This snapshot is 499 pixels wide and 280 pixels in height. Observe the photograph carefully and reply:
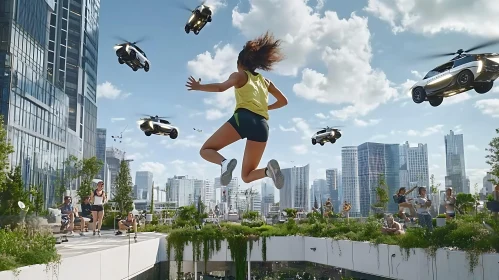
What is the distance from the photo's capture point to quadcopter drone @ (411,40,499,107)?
1255 centimetres

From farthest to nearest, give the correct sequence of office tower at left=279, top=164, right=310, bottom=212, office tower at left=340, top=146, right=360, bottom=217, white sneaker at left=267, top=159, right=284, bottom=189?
1. office tower at left=340, top=146, right=360, bottom=217
2. office tower at left=279, top=164, right=310, bottom=212
3. white sneaker at left=267, top=159, right=284, bottom=189

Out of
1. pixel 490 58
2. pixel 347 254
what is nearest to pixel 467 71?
pixel 490 58

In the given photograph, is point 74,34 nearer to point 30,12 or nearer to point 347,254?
point 30,12

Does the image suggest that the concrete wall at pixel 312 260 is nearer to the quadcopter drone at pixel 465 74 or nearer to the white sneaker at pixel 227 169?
the white sneaker at pixel 227 169

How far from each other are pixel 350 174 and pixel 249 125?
107m

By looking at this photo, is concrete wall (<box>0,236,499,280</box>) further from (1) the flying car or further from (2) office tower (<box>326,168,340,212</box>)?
(2) office tower (<box>326,168,340,212</box>)

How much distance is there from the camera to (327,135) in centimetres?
1524

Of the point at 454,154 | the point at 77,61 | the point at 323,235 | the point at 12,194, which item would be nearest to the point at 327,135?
the point at 323,235

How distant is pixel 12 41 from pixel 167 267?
34471 mm

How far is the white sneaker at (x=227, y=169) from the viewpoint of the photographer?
3.85 m

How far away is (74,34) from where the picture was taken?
254ft

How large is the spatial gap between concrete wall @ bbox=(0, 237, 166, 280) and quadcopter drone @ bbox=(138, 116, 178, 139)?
2.55 meters

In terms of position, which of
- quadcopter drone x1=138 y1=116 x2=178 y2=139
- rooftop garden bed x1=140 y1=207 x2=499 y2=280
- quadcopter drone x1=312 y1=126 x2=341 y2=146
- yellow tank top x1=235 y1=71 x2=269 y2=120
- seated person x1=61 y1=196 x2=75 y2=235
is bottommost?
rooftop garden bed x1=140 y1=207 x2=499 y2=280

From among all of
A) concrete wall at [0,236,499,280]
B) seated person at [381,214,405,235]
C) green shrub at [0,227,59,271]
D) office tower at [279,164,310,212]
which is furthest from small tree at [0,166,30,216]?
seated person at [381,214,405,235]
